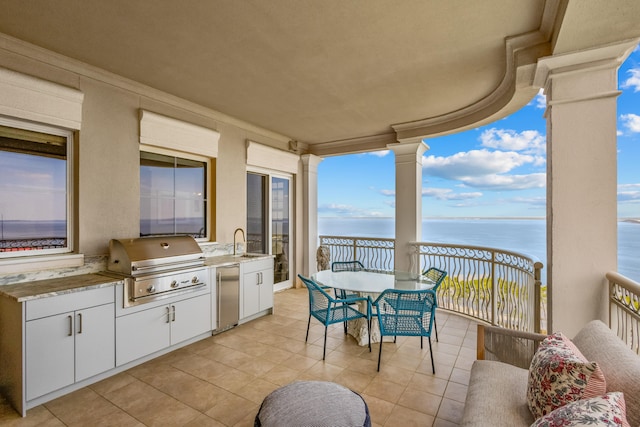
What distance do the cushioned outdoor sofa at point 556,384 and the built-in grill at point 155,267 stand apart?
2729mm

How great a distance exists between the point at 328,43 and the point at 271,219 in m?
3.42

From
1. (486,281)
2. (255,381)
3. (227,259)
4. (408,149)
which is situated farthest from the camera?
(408,149)

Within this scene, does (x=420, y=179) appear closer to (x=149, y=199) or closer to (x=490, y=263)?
(x=490, y=263)

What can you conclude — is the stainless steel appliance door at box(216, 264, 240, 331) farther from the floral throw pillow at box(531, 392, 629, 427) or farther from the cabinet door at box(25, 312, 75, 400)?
the floral throw pillow at box(531, 392, 629, 427)

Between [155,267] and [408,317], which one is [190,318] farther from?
[408,317]

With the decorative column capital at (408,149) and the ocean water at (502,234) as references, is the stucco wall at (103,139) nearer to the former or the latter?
the decorative column capital at (408,149)

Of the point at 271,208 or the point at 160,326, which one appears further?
the point at 271,208

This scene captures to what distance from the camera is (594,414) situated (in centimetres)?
93

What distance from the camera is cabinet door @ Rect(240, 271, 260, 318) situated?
390 cm

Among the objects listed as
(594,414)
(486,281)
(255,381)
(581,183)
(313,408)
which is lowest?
(255,381)

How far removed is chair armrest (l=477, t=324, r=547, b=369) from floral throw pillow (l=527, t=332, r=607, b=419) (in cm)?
45

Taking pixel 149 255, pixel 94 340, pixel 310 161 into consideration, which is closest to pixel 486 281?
pixel 310 161

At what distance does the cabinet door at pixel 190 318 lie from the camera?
3117mm

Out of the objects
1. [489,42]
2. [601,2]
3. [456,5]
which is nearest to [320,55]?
[456,5]
